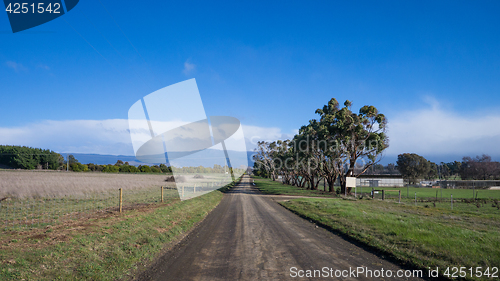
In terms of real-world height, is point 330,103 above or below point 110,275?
above

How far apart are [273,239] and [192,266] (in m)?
3.88

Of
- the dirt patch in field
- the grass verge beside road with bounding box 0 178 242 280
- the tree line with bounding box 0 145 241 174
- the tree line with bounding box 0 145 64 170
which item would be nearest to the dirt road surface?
the grass verge beside road with bounding box 0 178 242 280

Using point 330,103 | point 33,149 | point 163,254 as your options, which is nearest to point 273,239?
point 163,254

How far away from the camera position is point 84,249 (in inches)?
288

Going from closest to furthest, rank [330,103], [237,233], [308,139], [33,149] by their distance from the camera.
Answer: [237,233] < [330,103] < [308,139] < [33,149]

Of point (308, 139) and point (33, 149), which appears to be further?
point (33, 149)

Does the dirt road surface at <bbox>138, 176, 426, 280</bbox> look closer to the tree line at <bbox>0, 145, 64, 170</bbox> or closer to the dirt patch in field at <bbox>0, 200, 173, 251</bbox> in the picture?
the dirt patch in field at <bbox>0, 200, 173, 251</bbox>

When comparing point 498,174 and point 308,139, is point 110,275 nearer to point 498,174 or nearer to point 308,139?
point 308,139

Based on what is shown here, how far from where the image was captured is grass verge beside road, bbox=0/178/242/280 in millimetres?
→ 5859

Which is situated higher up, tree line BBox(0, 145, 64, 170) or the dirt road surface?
tree line BBox(0, 145, 64, 170)

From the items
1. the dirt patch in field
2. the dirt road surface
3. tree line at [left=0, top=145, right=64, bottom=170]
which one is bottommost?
the dirt road surface

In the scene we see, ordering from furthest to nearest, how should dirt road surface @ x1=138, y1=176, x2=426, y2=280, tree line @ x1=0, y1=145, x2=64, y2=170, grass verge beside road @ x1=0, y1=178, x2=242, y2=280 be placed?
tree line @ x1=0, y1=145, x2=64, y2=170 < dirt road surface @ x1=138, y1=176, x2=426, y2=280 < grass verge beside road @ x1=0, y1=178, x2=242, y2=280

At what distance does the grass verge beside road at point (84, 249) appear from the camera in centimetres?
586

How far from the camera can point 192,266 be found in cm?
675
